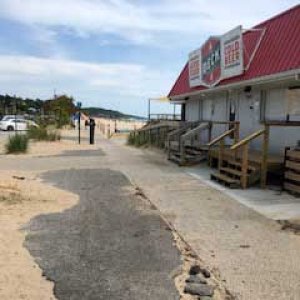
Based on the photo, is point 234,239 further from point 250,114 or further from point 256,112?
point 250,114

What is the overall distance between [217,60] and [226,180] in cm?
760

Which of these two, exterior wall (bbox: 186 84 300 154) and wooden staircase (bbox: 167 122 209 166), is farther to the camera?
wooden staircase (bbox: 167 122 209 166)

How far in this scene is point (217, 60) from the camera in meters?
21.1

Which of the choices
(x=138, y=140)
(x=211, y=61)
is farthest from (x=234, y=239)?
(x=138, y=140)

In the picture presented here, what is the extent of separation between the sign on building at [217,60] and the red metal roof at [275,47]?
0.92 ft

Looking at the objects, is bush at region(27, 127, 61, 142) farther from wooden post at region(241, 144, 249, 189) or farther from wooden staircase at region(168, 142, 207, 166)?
wooden post at region(241, 144, 249, 189)

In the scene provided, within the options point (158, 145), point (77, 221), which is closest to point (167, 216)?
point (77, 221)

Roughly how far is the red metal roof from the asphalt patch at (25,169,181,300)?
18.2 ft

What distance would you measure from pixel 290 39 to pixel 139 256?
1001 cm

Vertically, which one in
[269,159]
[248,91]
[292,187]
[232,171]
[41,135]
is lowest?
[41,135]

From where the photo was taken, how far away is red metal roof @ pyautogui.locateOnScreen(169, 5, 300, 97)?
15.0 meters

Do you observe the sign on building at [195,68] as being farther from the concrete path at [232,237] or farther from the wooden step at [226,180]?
the wooden step at [226,180]

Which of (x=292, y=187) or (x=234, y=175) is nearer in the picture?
(x=292, y=187)

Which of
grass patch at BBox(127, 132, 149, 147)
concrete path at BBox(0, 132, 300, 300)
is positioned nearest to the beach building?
concrete path at BBox(0, 132, 300, 300)
